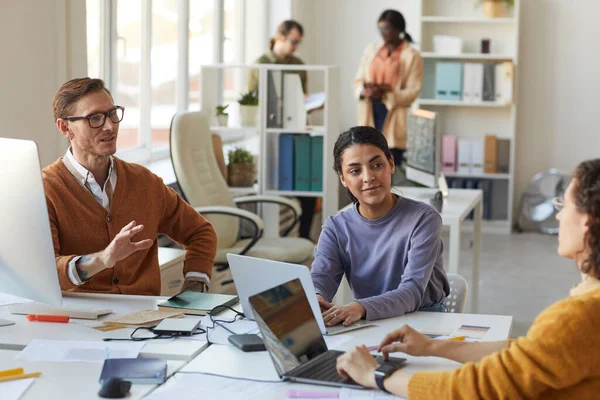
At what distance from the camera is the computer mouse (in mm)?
1797

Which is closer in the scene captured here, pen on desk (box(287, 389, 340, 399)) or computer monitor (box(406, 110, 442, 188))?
pen on desk (box(287, 389, 340, 399))

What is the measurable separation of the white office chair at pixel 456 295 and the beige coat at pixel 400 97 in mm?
3367

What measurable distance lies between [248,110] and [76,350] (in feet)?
11.3

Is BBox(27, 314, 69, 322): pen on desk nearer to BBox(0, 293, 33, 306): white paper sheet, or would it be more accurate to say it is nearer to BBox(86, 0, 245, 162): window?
BBox(0, 293, 33, 306): white paper sheet

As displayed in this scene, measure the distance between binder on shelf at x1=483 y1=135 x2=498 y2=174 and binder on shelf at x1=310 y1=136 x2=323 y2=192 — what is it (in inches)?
103

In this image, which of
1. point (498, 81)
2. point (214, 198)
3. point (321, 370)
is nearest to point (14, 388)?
point (321, 370)

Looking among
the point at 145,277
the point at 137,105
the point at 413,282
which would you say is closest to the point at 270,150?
the point at 137,105

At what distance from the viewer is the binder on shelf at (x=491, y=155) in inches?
295

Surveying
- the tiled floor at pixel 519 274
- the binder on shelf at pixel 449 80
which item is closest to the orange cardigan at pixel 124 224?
the tiled floor at pixel 519 274

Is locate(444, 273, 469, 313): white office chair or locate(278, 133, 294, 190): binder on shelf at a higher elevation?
locate(278, 133, 294, 190): binder on shelf

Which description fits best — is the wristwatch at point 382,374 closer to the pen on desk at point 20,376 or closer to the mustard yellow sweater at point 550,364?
the mustard yellow sweater at point 550,364

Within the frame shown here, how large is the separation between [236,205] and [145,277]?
227 cm

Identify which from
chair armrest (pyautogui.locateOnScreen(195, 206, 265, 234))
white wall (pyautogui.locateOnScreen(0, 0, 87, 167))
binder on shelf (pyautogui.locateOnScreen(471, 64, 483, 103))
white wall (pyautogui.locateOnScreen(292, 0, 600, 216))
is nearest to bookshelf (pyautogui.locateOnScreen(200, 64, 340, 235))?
chair armrest (pyautogui.locateOnScreen(195, 206, 265, 234))

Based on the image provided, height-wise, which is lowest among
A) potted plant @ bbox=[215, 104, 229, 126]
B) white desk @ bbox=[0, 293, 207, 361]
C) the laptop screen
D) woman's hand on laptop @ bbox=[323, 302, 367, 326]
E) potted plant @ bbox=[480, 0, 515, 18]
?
white desk @ bbox=[0, 293, 207, 361]
